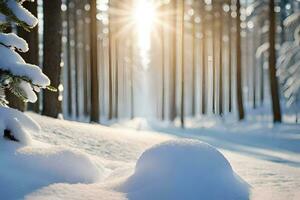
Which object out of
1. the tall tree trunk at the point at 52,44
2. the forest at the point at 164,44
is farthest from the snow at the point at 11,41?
the tall tree trunk at the point at 52,44

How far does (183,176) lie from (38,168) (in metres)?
1.90

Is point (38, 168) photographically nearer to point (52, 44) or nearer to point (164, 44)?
point (52, 44)

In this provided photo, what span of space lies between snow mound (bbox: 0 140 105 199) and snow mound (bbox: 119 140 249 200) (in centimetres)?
70

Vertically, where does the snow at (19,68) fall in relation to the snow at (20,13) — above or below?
below

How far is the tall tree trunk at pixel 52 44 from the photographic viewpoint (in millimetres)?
12766

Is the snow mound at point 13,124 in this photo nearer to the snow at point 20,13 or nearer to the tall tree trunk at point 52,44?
the snow at point 20,13

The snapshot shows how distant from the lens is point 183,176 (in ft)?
19.9

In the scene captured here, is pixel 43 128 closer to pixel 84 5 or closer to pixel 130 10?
pixel 84 5

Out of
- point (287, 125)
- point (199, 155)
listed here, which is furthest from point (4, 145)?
point (287, 125)

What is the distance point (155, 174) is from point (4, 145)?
7.25 ft

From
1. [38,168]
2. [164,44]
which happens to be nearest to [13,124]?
[38,168]

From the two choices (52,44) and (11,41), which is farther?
(52,44)

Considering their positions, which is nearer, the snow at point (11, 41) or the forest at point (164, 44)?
the snow at point (11, 41)

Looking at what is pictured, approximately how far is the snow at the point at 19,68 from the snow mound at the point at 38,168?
1.00m
